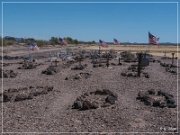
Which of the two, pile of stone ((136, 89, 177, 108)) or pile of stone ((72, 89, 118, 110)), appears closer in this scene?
pile of stone ((72, 89, 118, 110))

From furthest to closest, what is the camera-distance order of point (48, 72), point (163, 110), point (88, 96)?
point (48, 72), point (88, 96), point (163, 110)

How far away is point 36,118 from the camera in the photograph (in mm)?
16688

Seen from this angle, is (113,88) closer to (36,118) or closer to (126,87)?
(126,87)

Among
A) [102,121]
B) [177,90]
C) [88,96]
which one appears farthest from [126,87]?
[102,121]

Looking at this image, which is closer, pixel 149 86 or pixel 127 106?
pixel 127 106

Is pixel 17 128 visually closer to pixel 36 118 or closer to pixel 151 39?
pixel 36 118

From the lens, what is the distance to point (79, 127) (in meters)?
15.1

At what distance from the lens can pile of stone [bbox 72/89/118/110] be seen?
18688 millimetres

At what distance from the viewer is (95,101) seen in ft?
66.8

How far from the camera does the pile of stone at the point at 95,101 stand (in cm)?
1869

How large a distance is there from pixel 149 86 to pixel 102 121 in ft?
42.3

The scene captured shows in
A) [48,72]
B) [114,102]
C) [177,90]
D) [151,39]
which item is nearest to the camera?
[114,102]

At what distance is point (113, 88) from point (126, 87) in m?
0.91

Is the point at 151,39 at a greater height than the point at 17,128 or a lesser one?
greater
